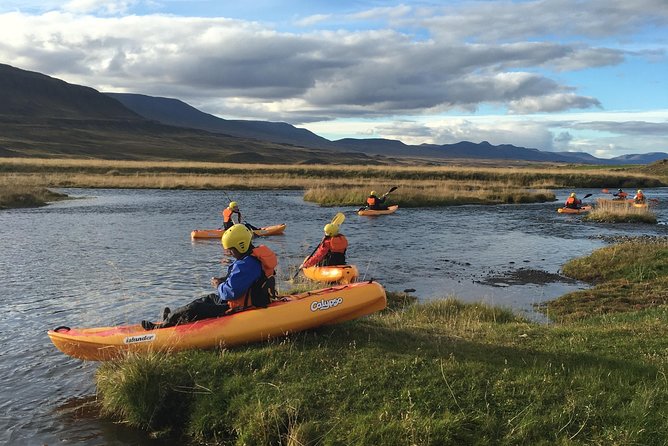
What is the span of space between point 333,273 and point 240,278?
5424 millimetres

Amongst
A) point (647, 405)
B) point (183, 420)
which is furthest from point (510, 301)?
point (183, 420)

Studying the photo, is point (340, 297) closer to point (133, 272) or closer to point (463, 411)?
point (463, 411)

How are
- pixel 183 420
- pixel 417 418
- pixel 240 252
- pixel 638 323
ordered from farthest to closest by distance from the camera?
pixel 638 323 → pixel 240 252 → pixel 183 420 → pixel 417 418

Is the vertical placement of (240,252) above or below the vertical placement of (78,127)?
below

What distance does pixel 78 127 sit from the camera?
184 m

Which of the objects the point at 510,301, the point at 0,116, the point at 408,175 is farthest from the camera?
the point at 0,116

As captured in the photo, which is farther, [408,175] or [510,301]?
[408,175]

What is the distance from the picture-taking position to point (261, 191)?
53219mm

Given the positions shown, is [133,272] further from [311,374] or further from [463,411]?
[463,411]

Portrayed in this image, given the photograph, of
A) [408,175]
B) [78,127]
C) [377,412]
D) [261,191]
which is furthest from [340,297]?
[78,127]

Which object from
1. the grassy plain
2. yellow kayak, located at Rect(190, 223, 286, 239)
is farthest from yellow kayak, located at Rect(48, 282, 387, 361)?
the grassy plain

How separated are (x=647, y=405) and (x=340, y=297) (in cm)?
419

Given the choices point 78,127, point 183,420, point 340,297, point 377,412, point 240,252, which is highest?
point 78,127

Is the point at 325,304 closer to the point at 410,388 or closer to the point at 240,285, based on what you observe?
the point at 240,285
